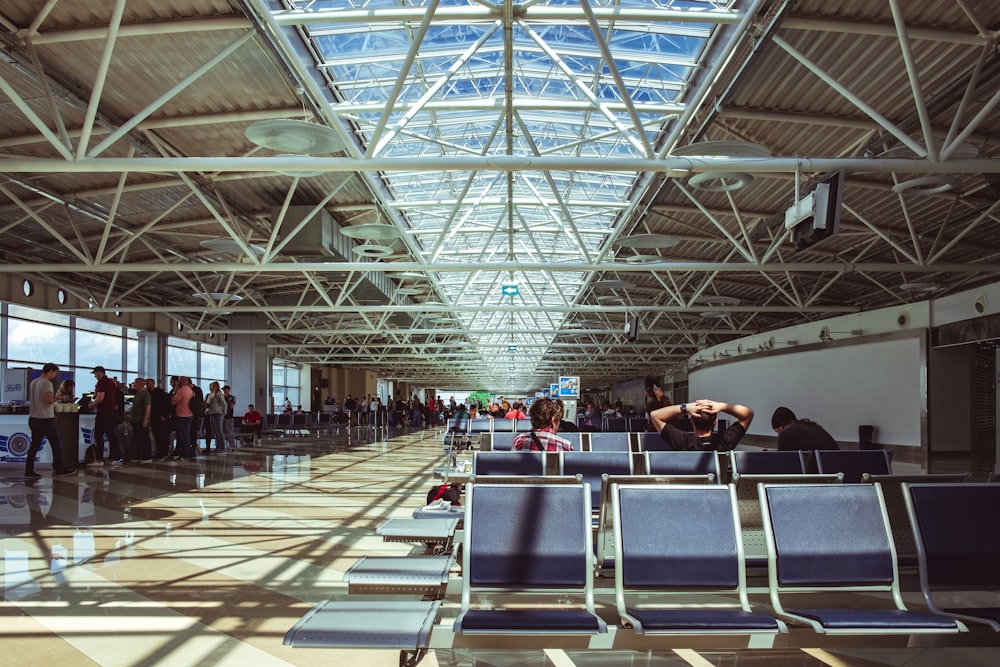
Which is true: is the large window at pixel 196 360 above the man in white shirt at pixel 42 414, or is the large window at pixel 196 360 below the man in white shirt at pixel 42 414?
above

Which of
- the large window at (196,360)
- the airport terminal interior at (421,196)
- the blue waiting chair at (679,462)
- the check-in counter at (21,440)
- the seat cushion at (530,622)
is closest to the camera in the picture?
the seat cushion at (530,622)

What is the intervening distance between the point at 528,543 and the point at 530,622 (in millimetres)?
488

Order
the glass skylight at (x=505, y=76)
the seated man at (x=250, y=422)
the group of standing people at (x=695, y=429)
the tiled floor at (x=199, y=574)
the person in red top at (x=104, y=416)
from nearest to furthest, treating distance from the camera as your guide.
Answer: the tiled floor at (x=199, y=574)
the group of standing people at (x=695, y=429)
the glass skylight at (x=505, y=76)
the person in red top at (x=104, y=416)
the seated man at (x=250, y=422)

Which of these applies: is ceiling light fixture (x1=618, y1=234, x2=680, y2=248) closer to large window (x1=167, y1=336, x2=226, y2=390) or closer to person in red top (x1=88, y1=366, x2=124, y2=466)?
person in red top (x1=88, y1=366, x2=124, y2=466)

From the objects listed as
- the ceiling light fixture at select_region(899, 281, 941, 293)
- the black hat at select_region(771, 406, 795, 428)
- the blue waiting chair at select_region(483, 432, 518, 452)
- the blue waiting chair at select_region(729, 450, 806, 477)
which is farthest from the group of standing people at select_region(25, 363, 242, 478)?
the ceiling light fixture at select_region(899, 281, 941, 293)

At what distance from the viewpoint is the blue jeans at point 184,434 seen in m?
20.0

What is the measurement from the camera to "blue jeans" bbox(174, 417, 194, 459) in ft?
65.5

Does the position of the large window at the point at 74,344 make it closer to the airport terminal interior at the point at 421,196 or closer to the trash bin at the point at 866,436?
the airport terminal interior at the point at 421,196

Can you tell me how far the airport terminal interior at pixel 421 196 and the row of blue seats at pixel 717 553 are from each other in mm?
74

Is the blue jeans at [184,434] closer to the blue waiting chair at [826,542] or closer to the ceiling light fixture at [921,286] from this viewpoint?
the blue waiting chair at [826,542]

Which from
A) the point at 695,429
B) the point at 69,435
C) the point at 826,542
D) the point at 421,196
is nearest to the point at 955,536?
the point at 826,542

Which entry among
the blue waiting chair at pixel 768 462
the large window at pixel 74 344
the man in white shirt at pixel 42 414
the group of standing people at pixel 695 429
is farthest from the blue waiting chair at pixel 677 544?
the large window at pixel 74 344

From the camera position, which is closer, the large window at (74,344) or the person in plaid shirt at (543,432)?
the person in plaid shirt at (543,432)

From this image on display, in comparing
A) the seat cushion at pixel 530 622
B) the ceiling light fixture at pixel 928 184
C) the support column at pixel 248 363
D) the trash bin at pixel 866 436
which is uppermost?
the ceiling light fixture at pixel 928 184
